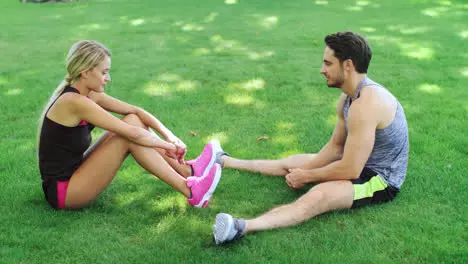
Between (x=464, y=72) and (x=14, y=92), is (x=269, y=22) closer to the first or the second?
(x=464, y=72)

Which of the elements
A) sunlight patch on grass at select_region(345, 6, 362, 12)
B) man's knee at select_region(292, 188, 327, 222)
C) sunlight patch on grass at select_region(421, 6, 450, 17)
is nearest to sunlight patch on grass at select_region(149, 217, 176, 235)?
man's knee at select_region(292, 188, 327, 222)

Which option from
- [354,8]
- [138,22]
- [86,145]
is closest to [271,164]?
[86,145]

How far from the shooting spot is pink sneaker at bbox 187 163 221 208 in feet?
13.3

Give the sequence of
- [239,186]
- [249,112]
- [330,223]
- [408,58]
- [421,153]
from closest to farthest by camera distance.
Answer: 1. [330,223]
2. [239,186]
3. [421,153]
4. [249,112]
5. [408,58]

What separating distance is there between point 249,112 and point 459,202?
9.11ft

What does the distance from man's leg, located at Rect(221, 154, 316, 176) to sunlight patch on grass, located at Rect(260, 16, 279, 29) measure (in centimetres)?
669

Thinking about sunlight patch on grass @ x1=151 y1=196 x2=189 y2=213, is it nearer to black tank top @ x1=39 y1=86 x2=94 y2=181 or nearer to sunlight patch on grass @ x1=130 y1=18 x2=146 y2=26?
black tank top @ x1=39 y1=86 x2=94 y2=181

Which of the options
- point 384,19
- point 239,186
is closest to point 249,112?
point 239,186

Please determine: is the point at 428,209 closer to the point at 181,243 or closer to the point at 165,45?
the point at 181,243

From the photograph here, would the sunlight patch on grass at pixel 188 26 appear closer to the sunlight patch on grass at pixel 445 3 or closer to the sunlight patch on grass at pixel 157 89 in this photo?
the sunlight patch on grass at pixel 157 89

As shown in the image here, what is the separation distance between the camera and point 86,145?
402 centimetres

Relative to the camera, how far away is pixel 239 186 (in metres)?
4.56

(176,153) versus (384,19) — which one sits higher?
(176,153)

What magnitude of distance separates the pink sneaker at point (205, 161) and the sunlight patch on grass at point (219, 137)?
684mm
